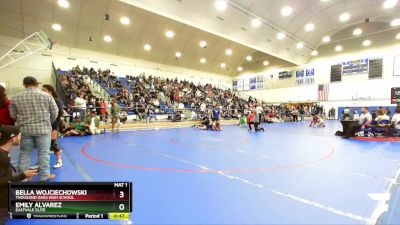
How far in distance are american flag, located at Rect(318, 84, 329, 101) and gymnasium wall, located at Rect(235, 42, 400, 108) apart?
37cm

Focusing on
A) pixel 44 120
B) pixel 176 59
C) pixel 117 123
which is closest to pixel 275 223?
pixel 44 120

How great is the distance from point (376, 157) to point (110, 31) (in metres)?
19.5

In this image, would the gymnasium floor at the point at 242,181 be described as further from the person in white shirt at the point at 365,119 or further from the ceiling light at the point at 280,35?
the ceiling light at the point at 280,35

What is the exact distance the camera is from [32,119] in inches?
124

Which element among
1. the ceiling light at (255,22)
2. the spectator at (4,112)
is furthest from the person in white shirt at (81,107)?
the ceiling light at (255,22)

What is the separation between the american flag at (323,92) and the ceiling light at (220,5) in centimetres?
1884

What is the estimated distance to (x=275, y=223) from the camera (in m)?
2.44

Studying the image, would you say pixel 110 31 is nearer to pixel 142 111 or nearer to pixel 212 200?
pixel 142 111

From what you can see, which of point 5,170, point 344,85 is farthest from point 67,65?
point 344,85

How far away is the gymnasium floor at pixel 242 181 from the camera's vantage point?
2.63 m

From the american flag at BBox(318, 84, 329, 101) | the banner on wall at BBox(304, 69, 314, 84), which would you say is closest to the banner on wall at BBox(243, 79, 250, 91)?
the banner on wall at BBox(304, 69, 314, 84)

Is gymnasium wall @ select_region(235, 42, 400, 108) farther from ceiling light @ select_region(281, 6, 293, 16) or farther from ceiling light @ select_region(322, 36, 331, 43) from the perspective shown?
ceiling light @ select_region(281, 6, 293, 16)

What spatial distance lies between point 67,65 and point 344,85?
29.1m
